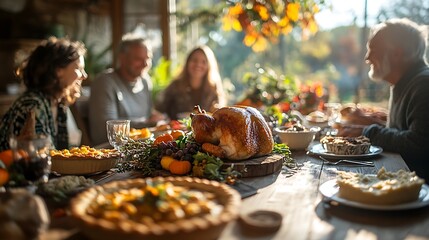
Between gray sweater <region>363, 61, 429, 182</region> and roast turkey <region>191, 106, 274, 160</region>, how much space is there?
799 mm

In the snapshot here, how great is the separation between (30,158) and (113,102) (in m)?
2.06

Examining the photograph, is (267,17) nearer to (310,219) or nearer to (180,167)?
(180,167)

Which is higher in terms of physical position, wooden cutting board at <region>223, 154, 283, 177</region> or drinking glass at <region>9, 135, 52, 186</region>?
drinking glass at <region>9, 135, 52, 186</region>

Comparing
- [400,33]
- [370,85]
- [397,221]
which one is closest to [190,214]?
[397,221]

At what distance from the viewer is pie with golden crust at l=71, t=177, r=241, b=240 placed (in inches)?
38.8

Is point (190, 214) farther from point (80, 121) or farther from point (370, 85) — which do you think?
point (370, 85)

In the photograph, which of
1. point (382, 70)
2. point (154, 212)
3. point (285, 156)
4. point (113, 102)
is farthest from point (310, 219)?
point (113, 102)

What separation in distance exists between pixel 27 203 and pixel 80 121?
226 cm

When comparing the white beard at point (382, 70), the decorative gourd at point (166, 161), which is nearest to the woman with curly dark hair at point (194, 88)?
the white beard at point (382, 70)

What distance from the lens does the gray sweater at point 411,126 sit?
220 centimetres

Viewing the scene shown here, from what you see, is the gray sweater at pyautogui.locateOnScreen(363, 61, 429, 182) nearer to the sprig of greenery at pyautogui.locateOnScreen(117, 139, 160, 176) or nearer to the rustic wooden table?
the rustic wooden table

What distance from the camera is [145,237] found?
3.18 feet

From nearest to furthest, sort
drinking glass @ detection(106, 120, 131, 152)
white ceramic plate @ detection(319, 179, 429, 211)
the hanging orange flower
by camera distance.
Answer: white ceramic plate @ detection(319, 179, 429, 211) < drinking glass @ detection(106, 120, 131, 152) < the hanging orange flower

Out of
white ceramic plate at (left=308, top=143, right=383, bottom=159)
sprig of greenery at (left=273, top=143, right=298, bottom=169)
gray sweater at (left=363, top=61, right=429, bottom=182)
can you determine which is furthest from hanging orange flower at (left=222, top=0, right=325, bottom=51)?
sprig of greenery at (left=273, top=143, right=298, bottom=169)
